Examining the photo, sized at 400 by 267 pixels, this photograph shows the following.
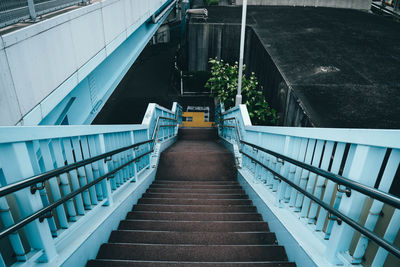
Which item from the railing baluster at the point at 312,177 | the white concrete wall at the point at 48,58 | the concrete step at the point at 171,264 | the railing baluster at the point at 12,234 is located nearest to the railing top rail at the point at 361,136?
the railing baluster at the point at 312,177

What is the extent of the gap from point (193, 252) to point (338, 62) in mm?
8432

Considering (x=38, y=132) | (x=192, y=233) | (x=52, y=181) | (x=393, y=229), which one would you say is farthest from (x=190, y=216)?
(x=393, y=229)

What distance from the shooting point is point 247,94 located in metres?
9.63

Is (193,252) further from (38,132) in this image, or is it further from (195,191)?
(195,191)

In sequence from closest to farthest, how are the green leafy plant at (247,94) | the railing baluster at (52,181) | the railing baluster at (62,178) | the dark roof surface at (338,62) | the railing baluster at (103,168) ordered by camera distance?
the railing baluster at (52,181), the railing baluster at (62,178), the railing baluster at (103,168), the dark roof surface at (338,62), the green leafy plant at (247,94)

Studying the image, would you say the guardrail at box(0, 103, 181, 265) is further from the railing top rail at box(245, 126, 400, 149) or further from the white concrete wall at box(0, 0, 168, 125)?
the railing top rail at box(245, 126, 400, 149)

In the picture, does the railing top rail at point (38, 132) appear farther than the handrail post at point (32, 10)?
No

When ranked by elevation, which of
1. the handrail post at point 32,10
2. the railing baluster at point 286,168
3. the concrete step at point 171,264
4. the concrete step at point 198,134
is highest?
the handrail post at point 32,10

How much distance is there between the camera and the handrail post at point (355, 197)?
1.66 metres

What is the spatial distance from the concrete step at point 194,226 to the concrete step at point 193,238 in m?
0.22

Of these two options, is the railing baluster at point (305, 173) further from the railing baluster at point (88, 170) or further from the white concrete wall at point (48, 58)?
the white concrete wall at point (48, 58)

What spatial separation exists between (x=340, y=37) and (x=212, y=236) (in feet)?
38.0

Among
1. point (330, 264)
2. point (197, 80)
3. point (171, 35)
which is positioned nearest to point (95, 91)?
point (330, 264)

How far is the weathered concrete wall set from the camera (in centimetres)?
731
